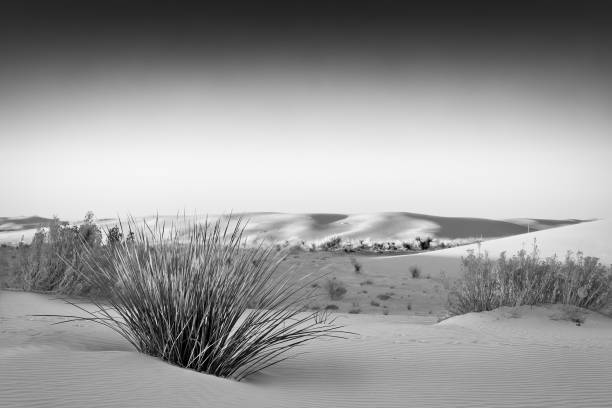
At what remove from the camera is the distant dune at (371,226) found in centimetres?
6612

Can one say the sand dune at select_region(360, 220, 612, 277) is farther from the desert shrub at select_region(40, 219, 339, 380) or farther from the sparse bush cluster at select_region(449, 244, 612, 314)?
the desert shrub at select_region(40, 219, 339, 380)

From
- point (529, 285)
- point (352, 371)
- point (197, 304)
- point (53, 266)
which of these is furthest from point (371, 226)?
point (197, 304)

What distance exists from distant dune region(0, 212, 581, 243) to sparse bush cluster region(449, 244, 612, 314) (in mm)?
50561

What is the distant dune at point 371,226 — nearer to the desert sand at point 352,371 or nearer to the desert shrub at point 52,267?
the desert shrub at point 52,267

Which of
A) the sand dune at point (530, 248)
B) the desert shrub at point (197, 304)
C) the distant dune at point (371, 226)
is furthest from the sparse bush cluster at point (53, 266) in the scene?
the distant dune at point (371, 226)

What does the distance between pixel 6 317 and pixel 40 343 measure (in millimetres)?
2731

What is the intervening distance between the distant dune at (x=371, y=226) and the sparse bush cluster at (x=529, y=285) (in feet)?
166

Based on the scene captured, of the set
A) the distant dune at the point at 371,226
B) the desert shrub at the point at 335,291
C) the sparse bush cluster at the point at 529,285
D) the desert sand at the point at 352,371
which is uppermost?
the distant dune at the point at 371,226

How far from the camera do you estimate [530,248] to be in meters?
27.8

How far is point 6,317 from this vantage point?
8000mm

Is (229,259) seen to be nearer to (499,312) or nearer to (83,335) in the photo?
(83,335)

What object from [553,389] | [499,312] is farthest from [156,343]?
[499,312]

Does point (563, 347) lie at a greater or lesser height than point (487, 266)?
lesser

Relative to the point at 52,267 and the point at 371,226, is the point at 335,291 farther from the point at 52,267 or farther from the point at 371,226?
the point at 371,226
